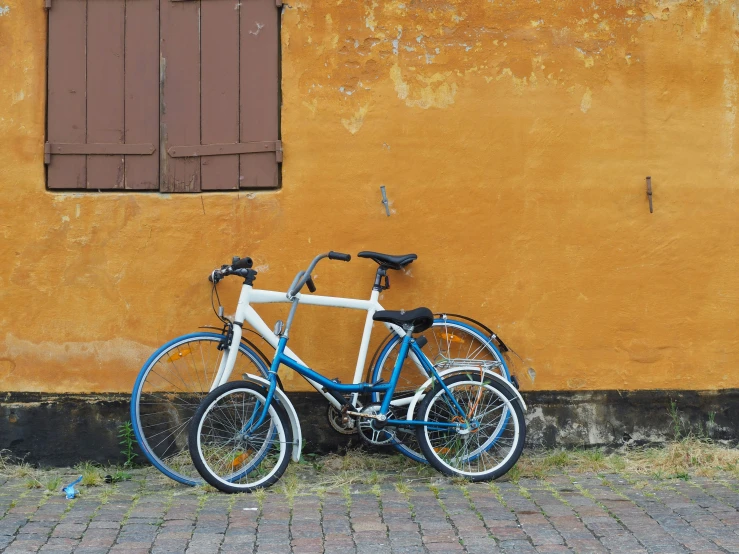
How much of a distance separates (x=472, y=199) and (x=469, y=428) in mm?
1540

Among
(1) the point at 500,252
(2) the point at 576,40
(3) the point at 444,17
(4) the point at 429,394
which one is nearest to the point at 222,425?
(4) the point at 429,394

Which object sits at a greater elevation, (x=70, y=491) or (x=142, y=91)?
(x=142, y=91)

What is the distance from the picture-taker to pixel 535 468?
18.8ft

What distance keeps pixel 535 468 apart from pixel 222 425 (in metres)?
2.01

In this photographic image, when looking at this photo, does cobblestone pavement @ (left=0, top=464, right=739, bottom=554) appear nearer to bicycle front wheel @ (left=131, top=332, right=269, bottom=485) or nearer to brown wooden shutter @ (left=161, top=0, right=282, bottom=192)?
bicycle front wheel @ (left=131, top=332, right=269, bottom=485)

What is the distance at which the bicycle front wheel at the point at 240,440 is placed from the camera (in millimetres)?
5113

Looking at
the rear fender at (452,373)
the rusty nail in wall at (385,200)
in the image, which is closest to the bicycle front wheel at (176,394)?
the rear fender at (452,373)

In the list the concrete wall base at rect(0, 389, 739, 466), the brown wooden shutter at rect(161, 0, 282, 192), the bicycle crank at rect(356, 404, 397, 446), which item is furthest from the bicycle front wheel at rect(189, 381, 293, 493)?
the brown wooden shutter at rect(161, 0, 282, 192)

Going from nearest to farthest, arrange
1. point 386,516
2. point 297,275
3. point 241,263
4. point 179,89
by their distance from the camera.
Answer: point 386,516 → point 241,263 → point 297,275 → point 179,89

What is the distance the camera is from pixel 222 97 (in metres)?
5.95

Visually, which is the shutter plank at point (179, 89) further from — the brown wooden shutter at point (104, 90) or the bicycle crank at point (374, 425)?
the bicycle crank at point (374, 425)

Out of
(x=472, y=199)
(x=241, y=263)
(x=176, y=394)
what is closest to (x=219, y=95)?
(x=241, y=263)

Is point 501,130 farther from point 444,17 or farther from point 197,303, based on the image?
point 197,303

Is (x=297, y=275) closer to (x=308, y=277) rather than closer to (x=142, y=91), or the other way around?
(x=308, y=277)
